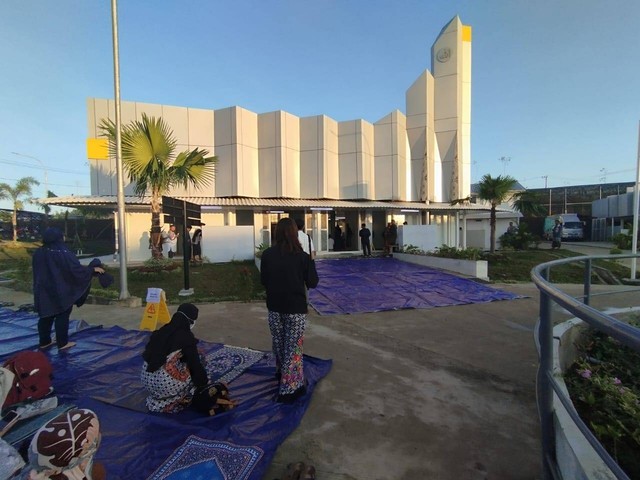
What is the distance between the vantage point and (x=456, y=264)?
1248 cm

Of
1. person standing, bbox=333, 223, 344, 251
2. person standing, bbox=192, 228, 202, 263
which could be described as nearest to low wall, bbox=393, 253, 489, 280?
person standing, bbox=333, 223, 344, 251

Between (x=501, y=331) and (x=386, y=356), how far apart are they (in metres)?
2.61

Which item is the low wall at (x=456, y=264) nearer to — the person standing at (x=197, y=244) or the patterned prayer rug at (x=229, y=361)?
the person standing at (x=197, y=244)

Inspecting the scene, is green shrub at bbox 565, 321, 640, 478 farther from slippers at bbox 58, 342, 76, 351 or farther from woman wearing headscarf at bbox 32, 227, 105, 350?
slippers at bbox 58, 342, 76, 351

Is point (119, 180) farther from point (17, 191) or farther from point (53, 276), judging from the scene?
point (17, 191)

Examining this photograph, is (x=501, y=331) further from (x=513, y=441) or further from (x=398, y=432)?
(x=398, y=432)

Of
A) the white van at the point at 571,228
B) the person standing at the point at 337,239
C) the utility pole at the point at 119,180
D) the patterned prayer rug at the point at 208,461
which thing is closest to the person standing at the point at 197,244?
the utility pole at the point at 119,180

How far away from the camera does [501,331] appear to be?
19.9ft

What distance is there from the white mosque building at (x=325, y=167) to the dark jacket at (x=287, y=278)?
12.2 metres

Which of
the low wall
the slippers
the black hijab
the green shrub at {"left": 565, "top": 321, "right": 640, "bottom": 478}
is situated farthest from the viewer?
the low wall

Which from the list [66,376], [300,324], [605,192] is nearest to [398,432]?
[300,324]

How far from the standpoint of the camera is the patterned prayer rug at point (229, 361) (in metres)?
3.90

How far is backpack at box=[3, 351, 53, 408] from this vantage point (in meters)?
2.56

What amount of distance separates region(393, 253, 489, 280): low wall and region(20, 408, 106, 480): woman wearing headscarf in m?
11.9
